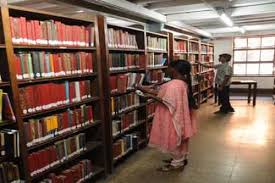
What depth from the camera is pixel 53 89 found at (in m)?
2.36

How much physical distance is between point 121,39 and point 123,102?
0.88 m

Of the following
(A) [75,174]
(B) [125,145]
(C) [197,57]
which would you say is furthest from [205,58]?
(A) [75,174]

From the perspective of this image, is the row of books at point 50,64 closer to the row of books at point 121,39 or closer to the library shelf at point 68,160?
the row of books at point 121,39

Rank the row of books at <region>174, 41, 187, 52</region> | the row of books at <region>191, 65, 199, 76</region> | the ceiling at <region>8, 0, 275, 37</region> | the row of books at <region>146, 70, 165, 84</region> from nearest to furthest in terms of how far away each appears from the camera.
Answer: the ceiling at <region>8, 0, 275, 37</region> → the row of books at <region>146, 70, 165, 84</region> → the row of books at <region>174, 41, 187, 52</region> → the row of books at <region>191, 65, 199, 76</region>

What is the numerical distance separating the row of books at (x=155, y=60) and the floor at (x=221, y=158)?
57.7 inches

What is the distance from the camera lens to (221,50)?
9.96 m

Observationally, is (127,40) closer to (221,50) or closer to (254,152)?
(254,152)

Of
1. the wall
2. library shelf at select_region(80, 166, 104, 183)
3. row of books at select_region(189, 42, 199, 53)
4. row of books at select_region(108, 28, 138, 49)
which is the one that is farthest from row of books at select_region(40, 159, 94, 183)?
the wall

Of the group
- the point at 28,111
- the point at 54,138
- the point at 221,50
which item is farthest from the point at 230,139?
the point at 221,50

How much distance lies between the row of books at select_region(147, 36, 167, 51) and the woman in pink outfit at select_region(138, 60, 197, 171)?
4.15 ft

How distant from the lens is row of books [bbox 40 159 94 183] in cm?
245

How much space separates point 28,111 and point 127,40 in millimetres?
1880

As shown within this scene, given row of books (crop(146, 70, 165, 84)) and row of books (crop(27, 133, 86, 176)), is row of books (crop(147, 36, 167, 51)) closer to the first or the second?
row of books (crop(146, 70, 165, 84))

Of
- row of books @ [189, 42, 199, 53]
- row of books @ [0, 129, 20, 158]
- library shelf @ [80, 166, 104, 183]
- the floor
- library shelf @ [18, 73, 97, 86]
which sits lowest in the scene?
the floor
